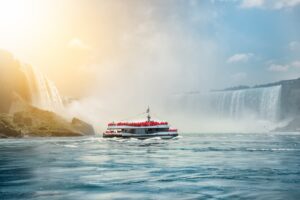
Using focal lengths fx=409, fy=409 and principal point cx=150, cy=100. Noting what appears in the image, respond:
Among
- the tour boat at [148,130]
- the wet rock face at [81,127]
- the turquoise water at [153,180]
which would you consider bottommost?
the turquoise water at [153,180]

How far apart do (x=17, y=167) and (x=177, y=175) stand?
1786cm

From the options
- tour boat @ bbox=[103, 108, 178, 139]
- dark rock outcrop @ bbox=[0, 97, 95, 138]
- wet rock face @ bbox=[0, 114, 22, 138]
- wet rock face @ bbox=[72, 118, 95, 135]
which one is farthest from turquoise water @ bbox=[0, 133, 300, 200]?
wet rock face @ bbox=[72, 118, 95, 135]

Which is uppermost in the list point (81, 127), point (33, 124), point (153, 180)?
point (33, 124)

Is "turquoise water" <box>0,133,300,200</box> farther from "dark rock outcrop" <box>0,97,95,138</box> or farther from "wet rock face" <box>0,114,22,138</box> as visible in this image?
"dark rock outcrop" <box>0,97,95,138</box>

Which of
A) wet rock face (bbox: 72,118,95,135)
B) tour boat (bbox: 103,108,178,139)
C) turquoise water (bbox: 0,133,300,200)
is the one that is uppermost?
wet rock face (bbox: 72,118,95,135)

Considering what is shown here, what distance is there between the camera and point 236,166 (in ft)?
140

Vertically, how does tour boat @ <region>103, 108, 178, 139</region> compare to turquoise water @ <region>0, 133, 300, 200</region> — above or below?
above

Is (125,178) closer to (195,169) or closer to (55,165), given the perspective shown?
(195,169)

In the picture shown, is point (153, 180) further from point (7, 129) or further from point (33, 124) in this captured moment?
point (33, 124)

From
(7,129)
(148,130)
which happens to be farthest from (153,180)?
(7,129)

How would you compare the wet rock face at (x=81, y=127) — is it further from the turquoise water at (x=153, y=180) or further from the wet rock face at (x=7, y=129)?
the turquoise water at (x=153, y=180)

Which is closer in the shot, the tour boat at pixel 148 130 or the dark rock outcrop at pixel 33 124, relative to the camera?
the tour boat at pixel 148 130

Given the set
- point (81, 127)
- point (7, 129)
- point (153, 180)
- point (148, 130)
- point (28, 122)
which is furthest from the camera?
point (81, 127)

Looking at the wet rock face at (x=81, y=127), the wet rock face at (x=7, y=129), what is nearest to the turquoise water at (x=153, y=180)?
the wet rock face at (x=7, y=129)
